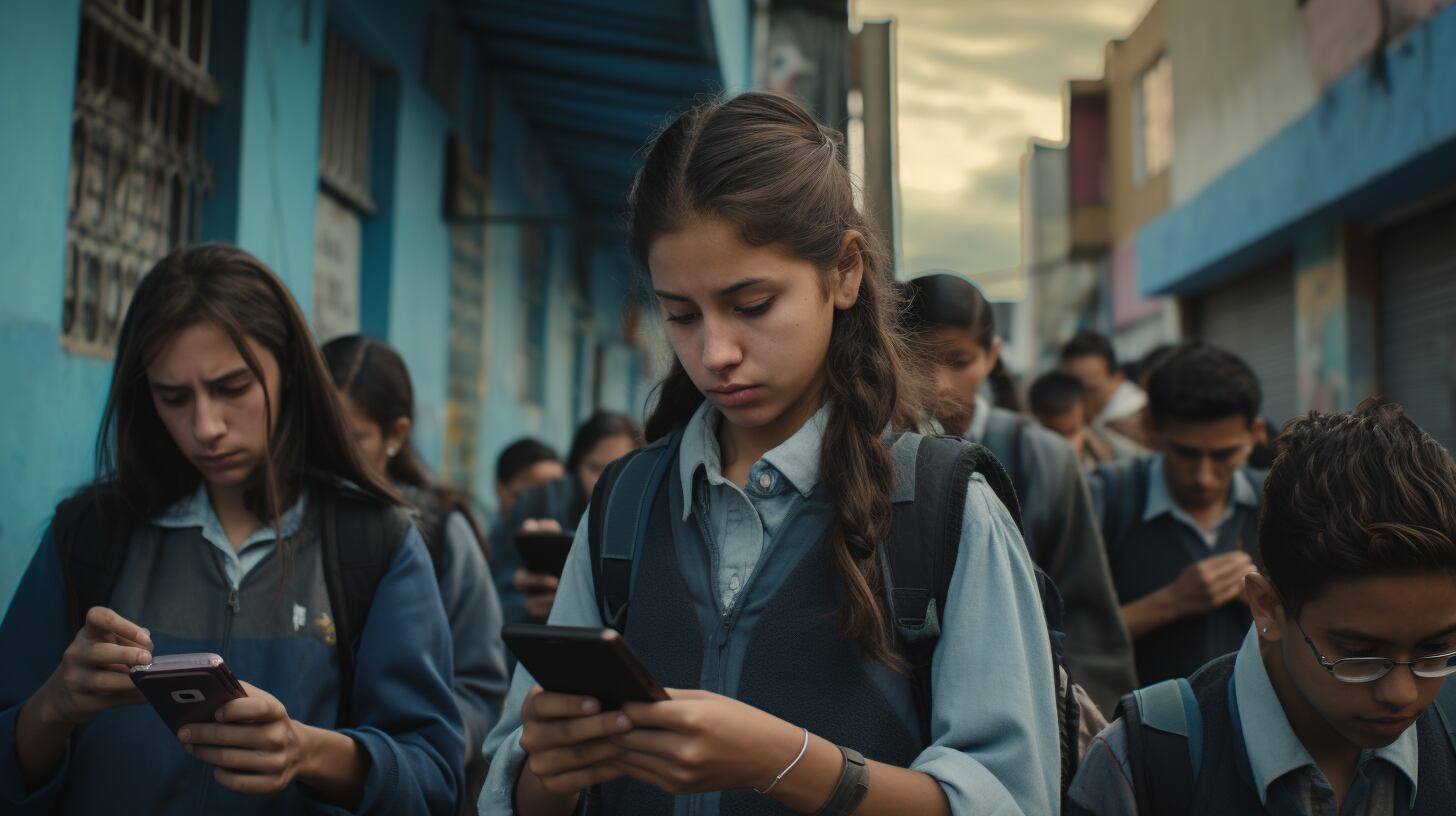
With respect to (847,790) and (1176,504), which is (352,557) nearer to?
(847,790)

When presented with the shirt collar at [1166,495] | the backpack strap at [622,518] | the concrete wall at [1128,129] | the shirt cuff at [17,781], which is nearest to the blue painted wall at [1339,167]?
the shirt collar at [1166,495]

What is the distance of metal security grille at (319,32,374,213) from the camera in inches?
255

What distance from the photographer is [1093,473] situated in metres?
4.07

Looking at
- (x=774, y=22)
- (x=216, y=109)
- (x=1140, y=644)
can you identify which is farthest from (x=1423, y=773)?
(x=774, y=22)

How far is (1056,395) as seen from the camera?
615 centimetres

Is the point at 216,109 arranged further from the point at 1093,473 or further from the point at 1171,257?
the point at 1171,257

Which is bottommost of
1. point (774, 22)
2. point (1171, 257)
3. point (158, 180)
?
point (158, 180)

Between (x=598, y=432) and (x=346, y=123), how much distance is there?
7.99 feet

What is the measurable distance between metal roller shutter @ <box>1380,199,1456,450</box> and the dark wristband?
835cm

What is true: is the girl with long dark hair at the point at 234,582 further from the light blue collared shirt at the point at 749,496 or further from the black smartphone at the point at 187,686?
the light blue collared shirt at the point at 749,496

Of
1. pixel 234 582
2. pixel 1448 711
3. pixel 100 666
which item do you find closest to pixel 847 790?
pixel 1448 711

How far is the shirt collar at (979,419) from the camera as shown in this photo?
358 cm

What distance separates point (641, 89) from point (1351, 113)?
4.89 metres

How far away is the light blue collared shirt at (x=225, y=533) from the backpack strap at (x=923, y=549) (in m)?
1.24
